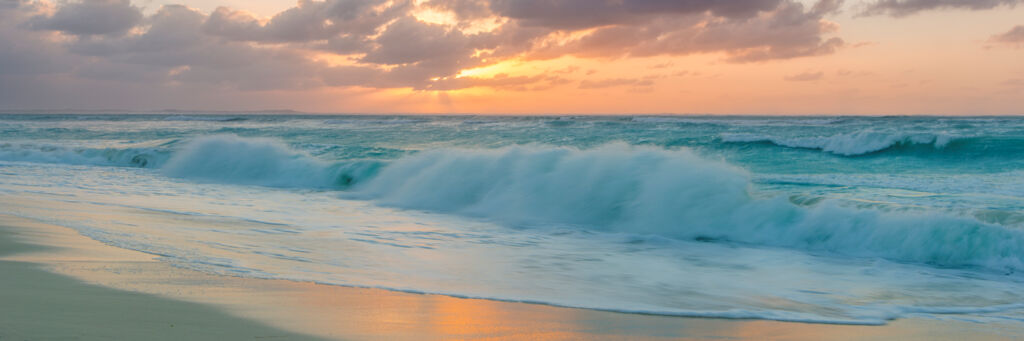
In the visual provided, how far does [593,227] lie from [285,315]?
18.6ft

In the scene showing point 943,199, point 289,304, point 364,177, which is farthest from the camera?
point 364,177

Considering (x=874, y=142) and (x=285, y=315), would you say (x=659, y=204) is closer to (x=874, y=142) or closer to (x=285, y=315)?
(x=285, y=315)

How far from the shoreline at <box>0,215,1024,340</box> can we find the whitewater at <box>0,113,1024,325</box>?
0.84 feet

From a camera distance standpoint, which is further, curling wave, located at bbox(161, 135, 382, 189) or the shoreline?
curling wave, located at bbox(161, 135, 382, 189)

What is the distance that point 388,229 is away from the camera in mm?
7789

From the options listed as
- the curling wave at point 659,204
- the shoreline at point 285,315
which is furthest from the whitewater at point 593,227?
the shoreline at point 285,315

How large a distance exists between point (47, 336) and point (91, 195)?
7.87 metres

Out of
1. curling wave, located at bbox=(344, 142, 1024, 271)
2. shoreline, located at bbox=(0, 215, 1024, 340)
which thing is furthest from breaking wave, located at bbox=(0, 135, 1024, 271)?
shoreline, located at bbox=(0, 215, 1024, 340)

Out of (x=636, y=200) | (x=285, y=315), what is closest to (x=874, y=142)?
(x=636, y=200)

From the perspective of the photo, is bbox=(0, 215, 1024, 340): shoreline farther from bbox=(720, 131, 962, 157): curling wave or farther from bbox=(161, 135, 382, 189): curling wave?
bbox=(720, 131, 962, 157): curling wave

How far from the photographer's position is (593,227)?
8.91 meters

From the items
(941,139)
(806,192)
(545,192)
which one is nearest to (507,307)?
(545,192)

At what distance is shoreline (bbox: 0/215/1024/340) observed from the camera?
3.27 meters

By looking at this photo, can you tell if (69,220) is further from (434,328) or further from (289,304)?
(434,328)
